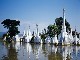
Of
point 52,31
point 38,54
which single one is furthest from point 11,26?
point 38,54

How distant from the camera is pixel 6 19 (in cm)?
6744

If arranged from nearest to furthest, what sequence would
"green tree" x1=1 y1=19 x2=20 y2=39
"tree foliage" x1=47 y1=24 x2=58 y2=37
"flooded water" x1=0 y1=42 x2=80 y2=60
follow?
1. "flooded water" x1=0 y1=42 x2=80 y2=60
2. "tree foliage" x1=47 y1=24 x2=58 y2=37
3. "green tree" x1=1 y1=19 x2=20 y2=39

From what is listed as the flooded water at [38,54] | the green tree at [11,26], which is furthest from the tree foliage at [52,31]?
the flooded water at [38,54]

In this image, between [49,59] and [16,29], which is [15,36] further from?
[49,59]

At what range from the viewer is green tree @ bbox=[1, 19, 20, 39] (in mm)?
66106

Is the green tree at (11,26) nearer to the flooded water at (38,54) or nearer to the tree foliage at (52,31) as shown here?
the tree foliage at (52,31)

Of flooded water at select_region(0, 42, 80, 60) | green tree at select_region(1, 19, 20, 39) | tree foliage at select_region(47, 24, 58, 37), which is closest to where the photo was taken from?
flooded water at select_region(0, 42, 80, 60)

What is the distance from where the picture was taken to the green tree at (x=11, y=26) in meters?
66.1

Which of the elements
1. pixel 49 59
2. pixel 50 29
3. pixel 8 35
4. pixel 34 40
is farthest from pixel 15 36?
pixel 49 59

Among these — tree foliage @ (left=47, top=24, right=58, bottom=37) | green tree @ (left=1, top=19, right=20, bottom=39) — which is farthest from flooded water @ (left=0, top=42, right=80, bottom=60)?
green tree @ (left=1, top=19, right=20, bottom=39)

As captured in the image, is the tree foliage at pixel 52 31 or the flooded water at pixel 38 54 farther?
the tree foliage at pixel 52 31

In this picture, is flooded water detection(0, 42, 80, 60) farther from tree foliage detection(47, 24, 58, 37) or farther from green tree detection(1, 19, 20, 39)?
green tree detection(1, 19, 20, 39)

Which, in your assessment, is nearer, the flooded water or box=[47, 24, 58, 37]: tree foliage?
the flooded water

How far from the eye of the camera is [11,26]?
66.6 metres
